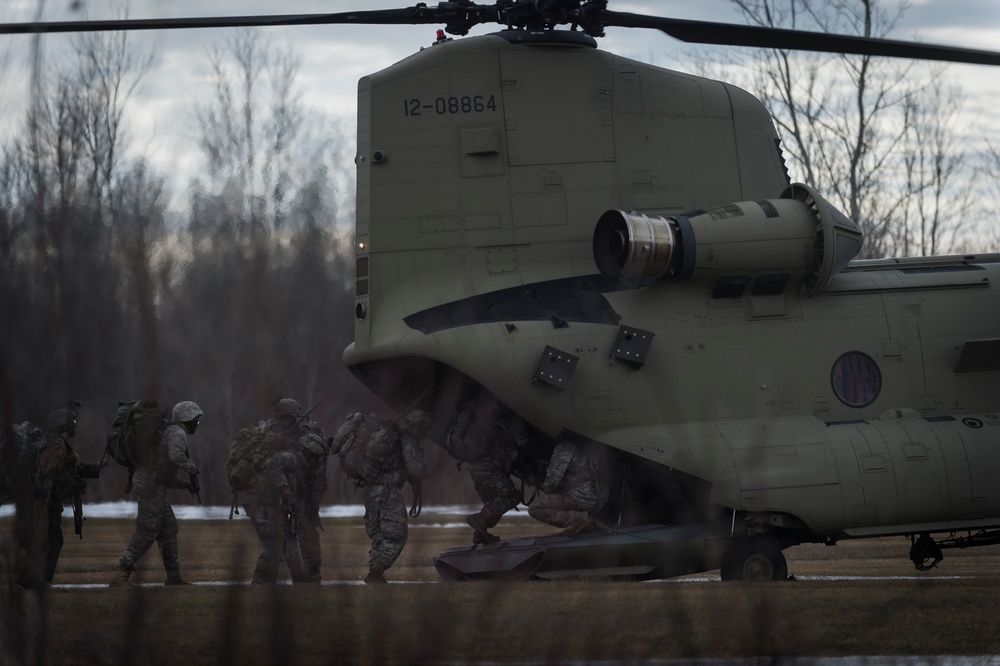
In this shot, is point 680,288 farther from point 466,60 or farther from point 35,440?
point 35,440

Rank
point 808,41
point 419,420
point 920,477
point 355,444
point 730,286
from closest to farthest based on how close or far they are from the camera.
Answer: point 808,41
point 920,477
point 730,286
point 419,420
point 355,444

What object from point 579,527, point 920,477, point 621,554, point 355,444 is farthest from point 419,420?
point 920,477

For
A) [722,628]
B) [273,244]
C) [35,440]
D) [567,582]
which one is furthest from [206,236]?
[567,582]

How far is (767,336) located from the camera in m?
10.7

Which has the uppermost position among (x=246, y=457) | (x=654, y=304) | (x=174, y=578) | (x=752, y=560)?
(x=654, y=304)

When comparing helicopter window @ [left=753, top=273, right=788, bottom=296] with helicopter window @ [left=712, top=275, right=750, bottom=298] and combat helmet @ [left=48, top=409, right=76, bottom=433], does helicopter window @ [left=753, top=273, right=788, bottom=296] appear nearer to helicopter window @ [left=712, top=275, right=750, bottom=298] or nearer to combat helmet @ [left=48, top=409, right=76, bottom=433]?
helicopter window @ [left=712, top=275, right=750, bottom=298]

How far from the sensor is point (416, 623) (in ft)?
11.8

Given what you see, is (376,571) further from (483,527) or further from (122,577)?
(122,577)

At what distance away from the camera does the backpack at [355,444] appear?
11094mm

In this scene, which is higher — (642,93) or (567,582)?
(642,93)

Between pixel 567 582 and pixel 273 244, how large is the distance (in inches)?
261

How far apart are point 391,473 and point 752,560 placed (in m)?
3.44

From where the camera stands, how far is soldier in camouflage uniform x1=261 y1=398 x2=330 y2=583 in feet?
35.4

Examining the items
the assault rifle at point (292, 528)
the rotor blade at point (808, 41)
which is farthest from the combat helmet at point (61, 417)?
the rotor blade at point (808, 41)
